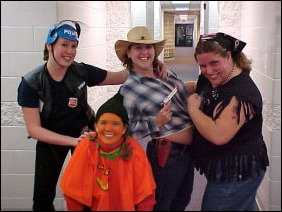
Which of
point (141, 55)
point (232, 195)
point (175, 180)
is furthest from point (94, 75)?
point (232, 195)

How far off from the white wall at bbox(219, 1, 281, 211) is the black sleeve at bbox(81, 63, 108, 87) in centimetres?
41

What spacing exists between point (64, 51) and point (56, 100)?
151 mm

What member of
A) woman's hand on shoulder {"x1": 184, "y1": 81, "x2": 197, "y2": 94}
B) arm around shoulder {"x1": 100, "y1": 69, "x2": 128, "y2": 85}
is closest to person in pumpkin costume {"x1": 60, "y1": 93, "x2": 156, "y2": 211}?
arm around shoulder {"x1": 100, "y1": 69, "x2": 128, "y2": 85}

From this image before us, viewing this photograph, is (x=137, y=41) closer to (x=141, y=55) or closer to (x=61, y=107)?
(x=141, y=55)

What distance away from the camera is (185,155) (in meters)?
1.08

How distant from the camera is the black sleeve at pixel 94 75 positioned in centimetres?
104

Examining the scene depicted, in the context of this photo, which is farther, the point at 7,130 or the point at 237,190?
the point at 7,130

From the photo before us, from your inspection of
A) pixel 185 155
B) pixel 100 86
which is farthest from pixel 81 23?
pixel 185 155

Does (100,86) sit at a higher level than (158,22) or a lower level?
lower

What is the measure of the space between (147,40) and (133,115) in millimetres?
225

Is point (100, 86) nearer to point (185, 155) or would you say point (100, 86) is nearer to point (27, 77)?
point (27, 77)

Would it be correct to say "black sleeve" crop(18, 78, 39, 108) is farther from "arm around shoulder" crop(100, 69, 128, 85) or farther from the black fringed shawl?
the black fringed shawl

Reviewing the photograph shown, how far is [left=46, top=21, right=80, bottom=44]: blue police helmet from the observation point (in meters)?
0.91

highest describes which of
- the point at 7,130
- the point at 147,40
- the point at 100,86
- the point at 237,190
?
the point at 147,40
